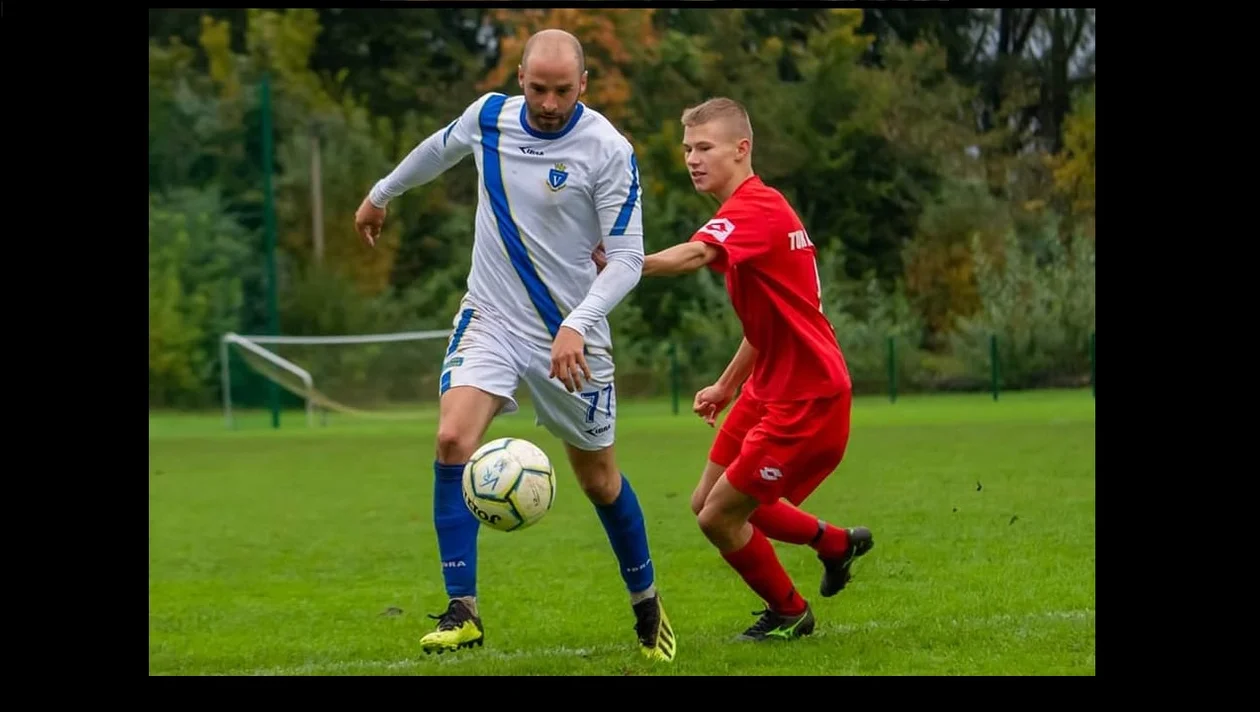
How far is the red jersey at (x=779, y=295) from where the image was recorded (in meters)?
6.45

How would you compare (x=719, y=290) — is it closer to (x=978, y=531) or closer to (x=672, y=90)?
(x=672, y=90)

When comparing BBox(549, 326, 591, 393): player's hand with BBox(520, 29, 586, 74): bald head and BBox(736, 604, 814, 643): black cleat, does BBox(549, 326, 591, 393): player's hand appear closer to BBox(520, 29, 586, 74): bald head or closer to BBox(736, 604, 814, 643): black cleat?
BBox(520, 29, 586, 74): bald head

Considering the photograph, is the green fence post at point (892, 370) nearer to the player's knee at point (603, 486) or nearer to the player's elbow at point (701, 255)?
the player's knee at point (603, 486)

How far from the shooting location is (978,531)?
32.9 ft

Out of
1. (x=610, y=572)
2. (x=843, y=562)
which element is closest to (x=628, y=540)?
(x=843, y=562)

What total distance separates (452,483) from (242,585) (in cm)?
339

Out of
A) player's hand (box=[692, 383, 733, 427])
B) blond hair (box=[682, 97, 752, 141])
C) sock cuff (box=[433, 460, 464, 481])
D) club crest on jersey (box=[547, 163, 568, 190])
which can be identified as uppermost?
blond hair (box=[682, 97, 752, 141])

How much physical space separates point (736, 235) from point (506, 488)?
4.22 ft

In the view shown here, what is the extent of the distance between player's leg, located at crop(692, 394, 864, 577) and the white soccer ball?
3.07 feet

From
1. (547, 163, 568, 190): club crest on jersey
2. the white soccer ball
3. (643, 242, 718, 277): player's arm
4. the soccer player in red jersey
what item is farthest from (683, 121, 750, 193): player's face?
the white soccer ball

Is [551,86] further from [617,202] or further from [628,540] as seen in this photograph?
[628,540]

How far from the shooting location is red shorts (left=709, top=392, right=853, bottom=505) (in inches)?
257

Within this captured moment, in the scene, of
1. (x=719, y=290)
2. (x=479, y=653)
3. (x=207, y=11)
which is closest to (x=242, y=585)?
(x=479, y=653)

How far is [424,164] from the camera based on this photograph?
6.76 m
